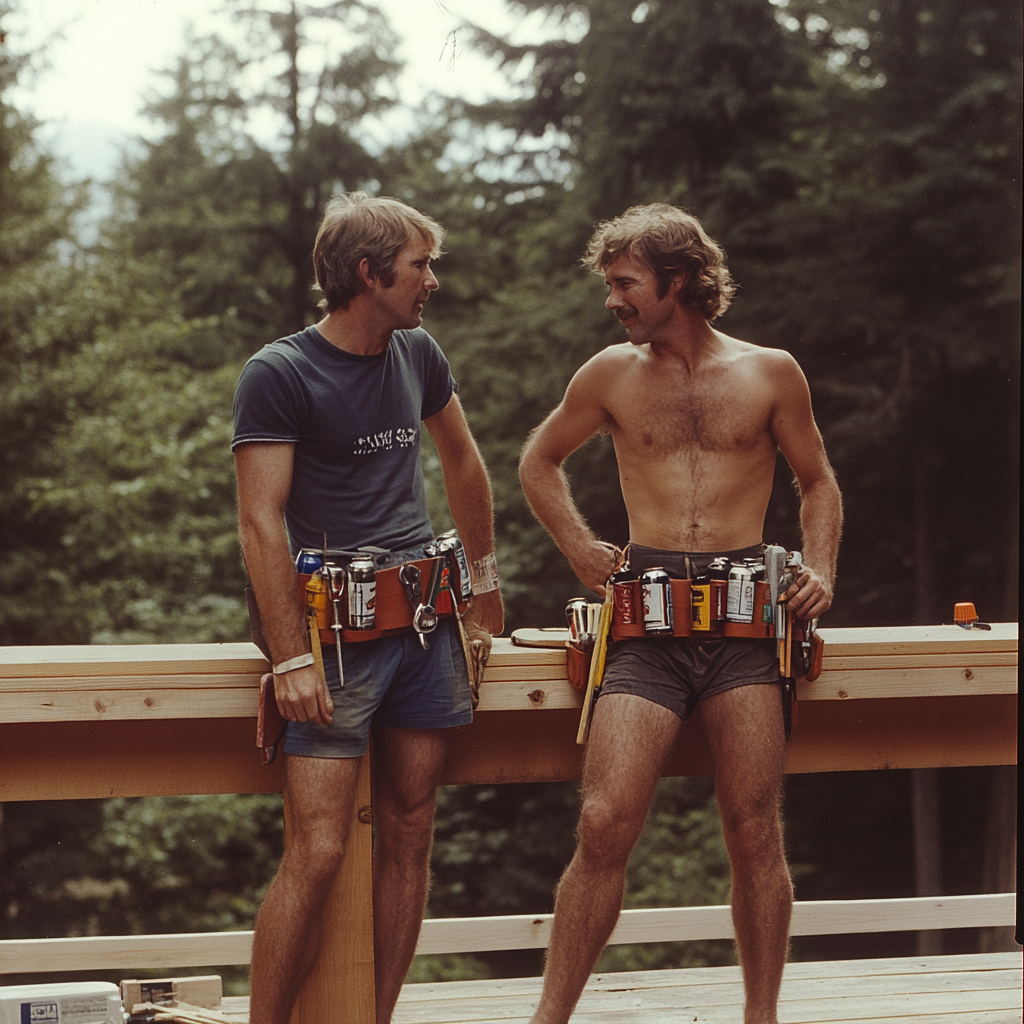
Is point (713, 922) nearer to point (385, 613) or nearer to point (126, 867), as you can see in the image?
point (385, 613)

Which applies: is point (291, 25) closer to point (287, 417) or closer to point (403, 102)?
point (403, 102)

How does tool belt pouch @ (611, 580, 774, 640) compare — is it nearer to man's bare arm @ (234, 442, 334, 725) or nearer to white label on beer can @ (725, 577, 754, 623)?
white label on beer can @ (725, 577, 754, 623)

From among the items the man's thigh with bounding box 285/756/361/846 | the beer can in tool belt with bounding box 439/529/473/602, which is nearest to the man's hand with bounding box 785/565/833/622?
the beer can in tool belt with bounding box 439/529/473/602

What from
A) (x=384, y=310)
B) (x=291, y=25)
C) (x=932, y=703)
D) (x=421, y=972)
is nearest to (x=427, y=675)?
(x=384, y=310)

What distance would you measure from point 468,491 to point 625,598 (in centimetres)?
42

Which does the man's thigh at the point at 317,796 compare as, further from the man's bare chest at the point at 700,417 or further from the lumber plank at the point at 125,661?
the man's bare chest at the point at 700,417

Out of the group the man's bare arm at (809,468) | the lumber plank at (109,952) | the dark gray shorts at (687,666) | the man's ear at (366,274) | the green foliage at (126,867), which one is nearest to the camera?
the man's ear at (366,274)

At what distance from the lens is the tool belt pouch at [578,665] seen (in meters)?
2.63

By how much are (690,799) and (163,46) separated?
10.5 meters

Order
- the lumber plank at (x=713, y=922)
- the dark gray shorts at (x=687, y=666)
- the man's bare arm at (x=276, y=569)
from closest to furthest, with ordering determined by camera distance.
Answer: the man's bare arm at (x=276, y=569)
the dark gray shorts at (x=687, y=666)
the lumber plank at (x=713, y=922)

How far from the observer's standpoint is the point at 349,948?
8.06 ft

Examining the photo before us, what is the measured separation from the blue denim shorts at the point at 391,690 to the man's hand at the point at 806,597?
2.35ft

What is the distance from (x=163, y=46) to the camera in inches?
559

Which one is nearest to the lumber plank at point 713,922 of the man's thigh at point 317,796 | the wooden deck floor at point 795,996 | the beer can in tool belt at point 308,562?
the wooden deck floor at point 795,996
